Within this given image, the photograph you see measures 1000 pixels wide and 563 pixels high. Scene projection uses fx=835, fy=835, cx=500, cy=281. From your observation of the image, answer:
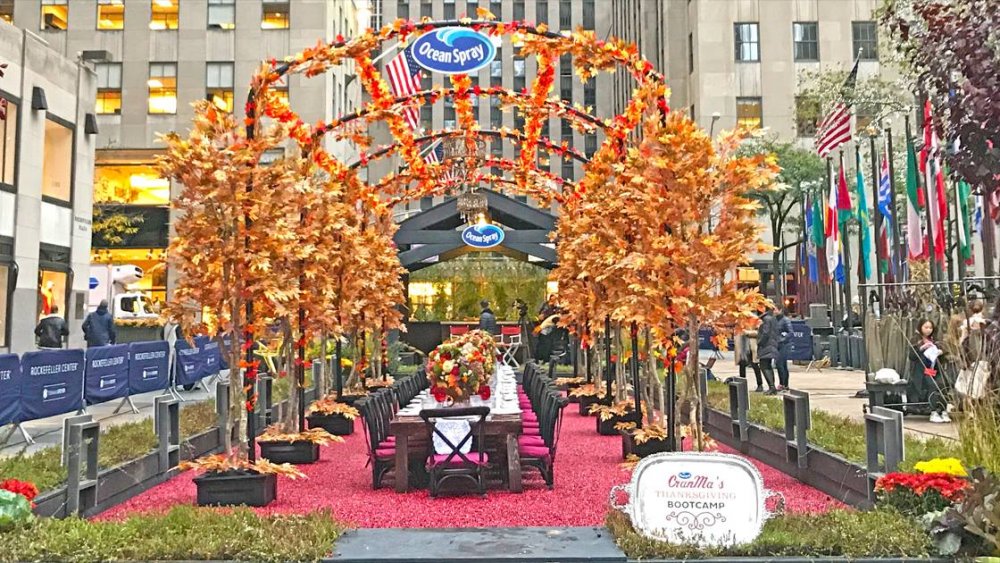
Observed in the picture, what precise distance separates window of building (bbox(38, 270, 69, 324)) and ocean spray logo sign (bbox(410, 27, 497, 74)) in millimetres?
15309

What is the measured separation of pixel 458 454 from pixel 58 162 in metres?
19.8

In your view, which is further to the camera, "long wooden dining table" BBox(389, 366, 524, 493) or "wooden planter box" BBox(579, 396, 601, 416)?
"wooden planter box" BBox(579, 396, 601, 416)

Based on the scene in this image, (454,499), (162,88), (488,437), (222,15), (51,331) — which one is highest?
(222,15)

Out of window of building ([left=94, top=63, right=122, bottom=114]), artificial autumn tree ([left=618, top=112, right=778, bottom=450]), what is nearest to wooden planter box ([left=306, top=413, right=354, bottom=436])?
artificial autumn tree ([left=618, top=112, right=778, bottom=450])

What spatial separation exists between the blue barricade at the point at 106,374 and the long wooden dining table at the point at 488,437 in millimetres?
6160

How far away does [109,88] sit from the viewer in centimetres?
3803

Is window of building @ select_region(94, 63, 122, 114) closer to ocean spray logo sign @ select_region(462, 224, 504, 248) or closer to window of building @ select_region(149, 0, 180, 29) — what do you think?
window of building @ select_region(149, 0, 180, 29)

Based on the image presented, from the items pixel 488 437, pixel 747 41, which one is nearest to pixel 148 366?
pixel 488 437

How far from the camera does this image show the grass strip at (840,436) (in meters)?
7.95

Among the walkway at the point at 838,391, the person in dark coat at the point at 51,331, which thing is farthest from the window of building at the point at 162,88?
the walkway at the point at 838,391

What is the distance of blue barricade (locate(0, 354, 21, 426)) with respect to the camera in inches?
398

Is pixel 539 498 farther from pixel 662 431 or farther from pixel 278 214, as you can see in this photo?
pixel 278 214

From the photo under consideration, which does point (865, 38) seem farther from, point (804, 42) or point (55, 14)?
point (55, 14)

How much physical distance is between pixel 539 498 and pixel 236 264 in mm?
3734
